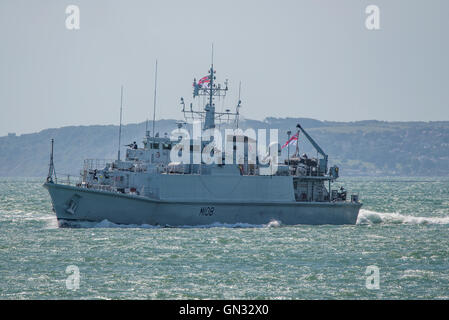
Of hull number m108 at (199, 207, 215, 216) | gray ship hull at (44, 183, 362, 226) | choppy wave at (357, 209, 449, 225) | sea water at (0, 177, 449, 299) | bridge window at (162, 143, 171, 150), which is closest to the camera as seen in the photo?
sea water at (0, 177, 449, 299)

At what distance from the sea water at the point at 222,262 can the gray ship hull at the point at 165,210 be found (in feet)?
1.28

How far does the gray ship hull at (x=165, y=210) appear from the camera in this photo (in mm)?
32094

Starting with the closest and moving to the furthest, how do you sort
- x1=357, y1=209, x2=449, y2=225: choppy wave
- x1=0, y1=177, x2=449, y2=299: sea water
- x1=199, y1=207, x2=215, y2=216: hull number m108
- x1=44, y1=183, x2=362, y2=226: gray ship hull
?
x1=0, y1=177, x2=449, y2=299: sea water < x1=44, y1=183, x2=362, y2=226: gray ship hull < x1=199, y1=207, x2=215, y2=216: hull number m108 < x1=357, y1=209, x2=449, y2=225: choppy wave

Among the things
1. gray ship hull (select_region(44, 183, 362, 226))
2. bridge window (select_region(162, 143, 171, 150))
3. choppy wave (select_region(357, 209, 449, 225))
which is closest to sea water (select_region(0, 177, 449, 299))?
gray ship hull (select_region(44, 183, 362, 226))

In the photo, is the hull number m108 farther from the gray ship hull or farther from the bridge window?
the bridge window

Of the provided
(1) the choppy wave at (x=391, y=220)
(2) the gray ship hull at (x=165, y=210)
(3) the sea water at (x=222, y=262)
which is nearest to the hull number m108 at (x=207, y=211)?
(2) the gray ship hull at (x=165, y=210)

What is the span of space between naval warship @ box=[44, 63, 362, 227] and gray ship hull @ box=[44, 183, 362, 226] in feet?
0.13

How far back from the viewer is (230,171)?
34.6m

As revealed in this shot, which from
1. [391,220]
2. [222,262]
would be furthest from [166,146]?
[391,220]

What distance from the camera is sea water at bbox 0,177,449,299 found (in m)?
20.4

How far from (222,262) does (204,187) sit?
9.28 meters

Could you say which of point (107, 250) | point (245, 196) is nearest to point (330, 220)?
point (245, 196)

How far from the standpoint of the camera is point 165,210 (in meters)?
33.0
